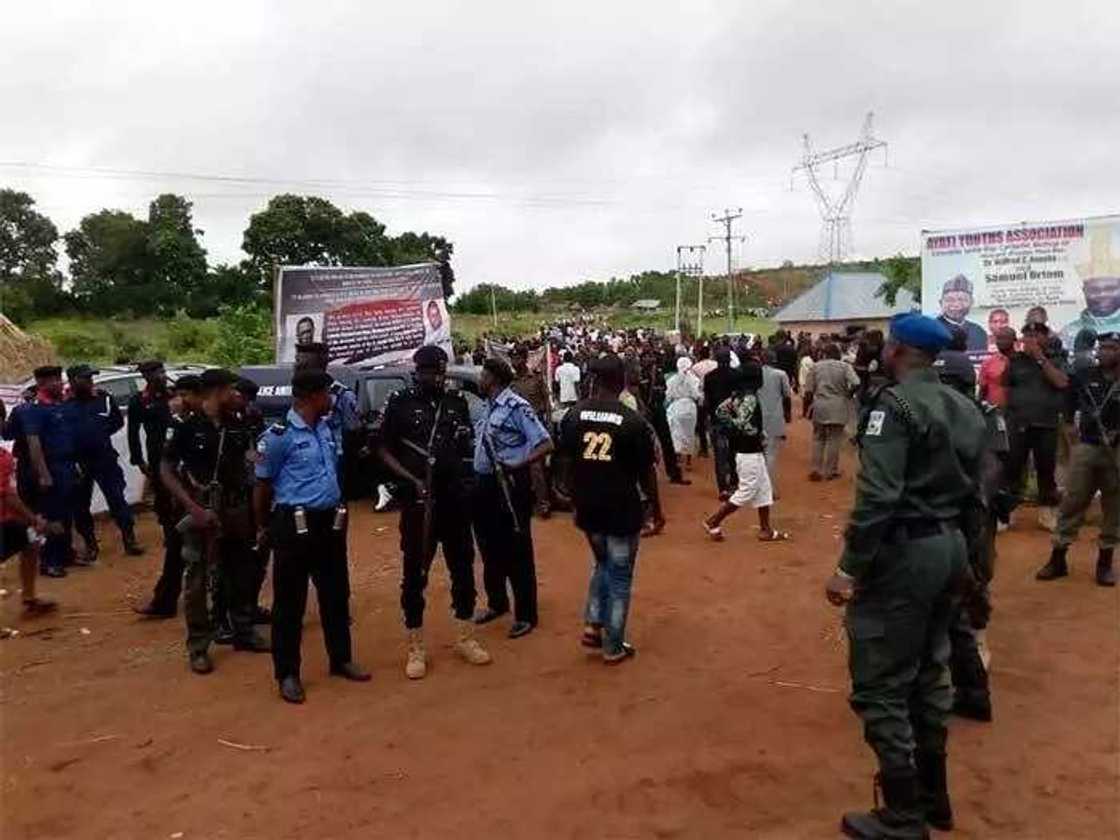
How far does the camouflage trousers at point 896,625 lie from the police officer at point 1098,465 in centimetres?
389

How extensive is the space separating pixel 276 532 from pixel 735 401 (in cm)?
454

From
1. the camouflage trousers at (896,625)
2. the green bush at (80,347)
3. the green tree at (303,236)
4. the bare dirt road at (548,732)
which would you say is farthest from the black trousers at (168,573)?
the green tree at (303,236)

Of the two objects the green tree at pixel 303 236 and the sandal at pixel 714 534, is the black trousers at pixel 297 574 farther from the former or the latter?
the green tree at pixel 303 236

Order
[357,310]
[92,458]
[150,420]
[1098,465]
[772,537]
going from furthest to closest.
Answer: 1. [357,310]
2. [772,537]
3. [150,420]
4. [92,458]
5. [1098,465]

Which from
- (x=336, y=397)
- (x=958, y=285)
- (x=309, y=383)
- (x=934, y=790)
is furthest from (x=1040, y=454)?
(x=309, y=383)

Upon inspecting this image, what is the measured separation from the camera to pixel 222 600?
5840 millimetres

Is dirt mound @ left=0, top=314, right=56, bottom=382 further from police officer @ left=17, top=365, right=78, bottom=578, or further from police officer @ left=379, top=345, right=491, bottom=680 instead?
police officer @ left=379, top=345, right=491, bottom=680

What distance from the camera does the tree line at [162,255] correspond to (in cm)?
3684

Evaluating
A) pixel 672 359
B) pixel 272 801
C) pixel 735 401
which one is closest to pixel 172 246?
pixel 672 359

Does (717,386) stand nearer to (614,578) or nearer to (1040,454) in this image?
(1040,454)

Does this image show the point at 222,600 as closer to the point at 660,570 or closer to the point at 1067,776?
the point at 660,570

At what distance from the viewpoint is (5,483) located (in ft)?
19.9

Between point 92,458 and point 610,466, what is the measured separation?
5.18 meters

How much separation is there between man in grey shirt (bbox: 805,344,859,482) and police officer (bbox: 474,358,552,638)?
612cm
